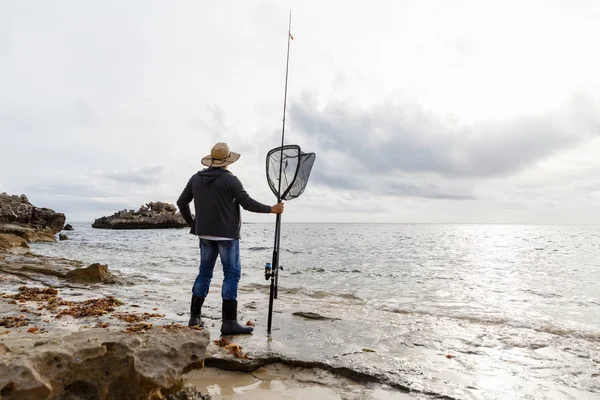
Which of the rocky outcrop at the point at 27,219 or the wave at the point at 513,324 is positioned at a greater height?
the rocky outcrop at the point at 27,219

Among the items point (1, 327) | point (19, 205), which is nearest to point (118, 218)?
point (19, 205)

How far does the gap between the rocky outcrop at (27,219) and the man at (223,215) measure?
30042 mm

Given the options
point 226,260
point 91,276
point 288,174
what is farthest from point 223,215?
point 91,276

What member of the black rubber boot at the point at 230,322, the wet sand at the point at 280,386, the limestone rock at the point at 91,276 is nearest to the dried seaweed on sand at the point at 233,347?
the wet sand at the point at 280,386

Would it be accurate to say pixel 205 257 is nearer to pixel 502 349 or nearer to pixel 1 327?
pixel 1 327

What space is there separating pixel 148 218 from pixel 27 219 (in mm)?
39719

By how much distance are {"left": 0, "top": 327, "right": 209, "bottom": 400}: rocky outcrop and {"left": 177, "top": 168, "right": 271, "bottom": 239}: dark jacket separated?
2114 millimetres

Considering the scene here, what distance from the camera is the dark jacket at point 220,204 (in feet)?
16.1

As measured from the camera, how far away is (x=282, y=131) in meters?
5.88

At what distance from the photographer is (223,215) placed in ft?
16.2

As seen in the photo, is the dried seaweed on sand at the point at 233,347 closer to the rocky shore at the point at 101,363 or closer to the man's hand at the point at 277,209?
the rocky shore at the point at 101,363

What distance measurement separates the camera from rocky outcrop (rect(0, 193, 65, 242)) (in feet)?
97.3

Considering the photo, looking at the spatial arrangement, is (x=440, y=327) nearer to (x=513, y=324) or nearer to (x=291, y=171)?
(x=513, y=324)

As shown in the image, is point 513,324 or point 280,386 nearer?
point 280,386
